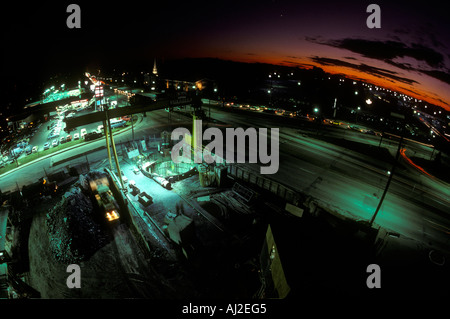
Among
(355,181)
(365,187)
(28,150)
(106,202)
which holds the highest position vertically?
(355,181)

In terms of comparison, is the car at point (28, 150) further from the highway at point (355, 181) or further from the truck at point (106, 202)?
the truck at point (106, 202)

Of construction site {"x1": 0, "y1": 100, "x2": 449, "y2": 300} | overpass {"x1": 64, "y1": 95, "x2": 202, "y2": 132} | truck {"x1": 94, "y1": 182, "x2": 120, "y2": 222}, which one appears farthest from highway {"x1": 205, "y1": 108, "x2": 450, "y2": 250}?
truck {"x1": 94, "y1": 182, "x2": 120, "y2": 222}

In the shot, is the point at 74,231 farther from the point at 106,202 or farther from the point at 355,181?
the point at 355,181

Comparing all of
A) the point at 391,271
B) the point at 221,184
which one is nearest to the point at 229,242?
the point at 221,184

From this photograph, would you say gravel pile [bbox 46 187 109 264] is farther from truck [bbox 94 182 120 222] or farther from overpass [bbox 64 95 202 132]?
overpass [bbox 64 95 202 132]

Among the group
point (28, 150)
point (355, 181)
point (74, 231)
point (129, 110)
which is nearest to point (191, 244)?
point (74, 231)
